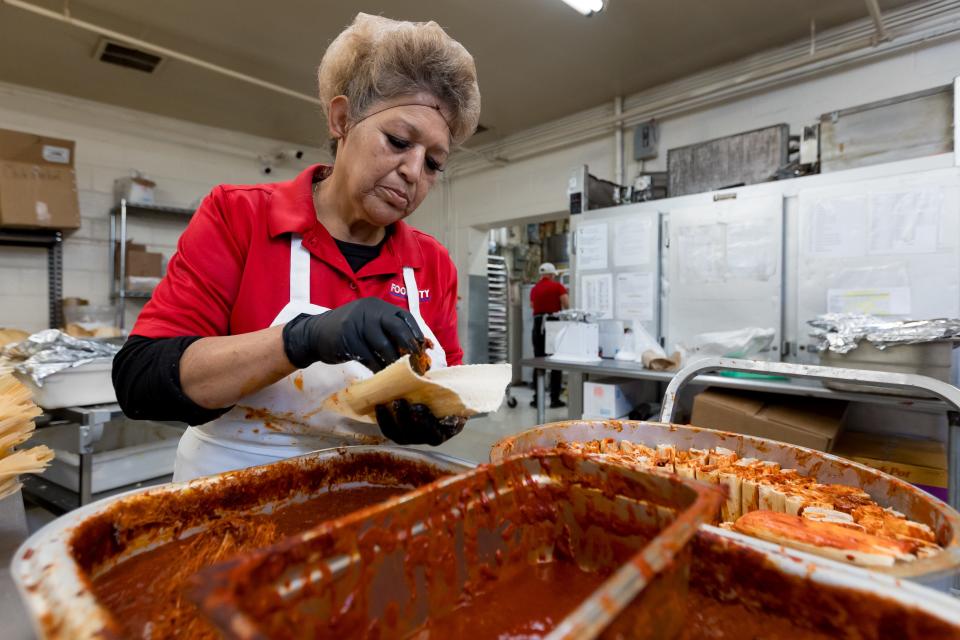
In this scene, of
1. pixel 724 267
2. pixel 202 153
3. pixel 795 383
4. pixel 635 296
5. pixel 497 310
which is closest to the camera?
pixel 795 383

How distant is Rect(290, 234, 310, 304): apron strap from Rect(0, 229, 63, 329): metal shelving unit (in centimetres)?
442

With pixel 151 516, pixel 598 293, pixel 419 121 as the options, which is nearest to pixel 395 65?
pixel 419 121

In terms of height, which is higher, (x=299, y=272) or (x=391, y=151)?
(x=391, y=151)

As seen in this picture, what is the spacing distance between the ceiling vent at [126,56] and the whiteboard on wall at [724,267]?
4.16 metres

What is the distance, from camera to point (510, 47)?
3.69 m

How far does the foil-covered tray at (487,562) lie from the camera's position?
354 mm

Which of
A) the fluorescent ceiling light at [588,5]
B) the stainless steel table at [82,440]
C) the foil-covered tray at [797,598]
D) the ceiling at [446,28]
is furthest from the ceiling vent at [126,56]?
the foil-covered tray at [797,598]

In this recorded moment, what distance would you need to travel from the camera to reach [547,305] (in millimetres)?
5949

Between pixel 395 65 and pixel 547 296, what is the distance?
199 inches

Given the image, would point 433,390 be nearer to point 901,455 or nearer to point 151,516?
point 151,516

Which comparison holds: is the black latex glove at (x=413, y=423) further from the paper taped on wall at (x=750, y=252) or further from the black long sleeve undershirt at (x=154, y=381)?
the paper taped on wall at (x=750, y=252)

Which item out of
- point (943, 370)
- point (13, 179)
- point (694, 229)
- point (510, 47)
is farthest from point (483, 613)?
point (13, 179)

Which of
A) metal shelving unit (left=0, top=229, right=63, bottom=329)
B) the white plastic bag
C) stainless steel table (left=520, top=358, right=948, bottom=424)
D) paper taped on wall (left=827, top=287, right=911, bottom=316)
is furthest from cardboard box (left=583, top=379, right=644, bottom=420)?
metal shelving unit (left=0, top=229, right=63, bottom=329)

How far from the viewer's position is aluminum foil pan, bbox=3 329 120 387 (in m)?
2.00
